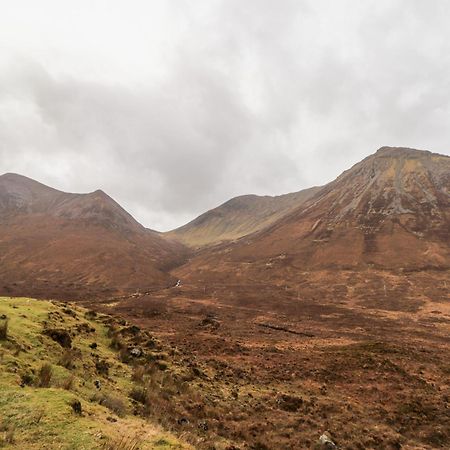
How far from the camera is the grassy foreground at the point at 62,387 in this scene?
747 cm

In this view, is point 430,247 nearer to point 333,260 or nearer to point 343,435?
point 333,260

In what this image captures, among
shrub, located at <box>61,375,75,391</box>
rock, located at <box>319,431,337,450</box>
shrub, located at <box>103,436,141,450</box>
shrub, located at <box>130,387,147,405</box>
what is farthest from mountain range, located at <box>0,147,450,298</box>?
shrub, located at <box>103,436,141,450</box>

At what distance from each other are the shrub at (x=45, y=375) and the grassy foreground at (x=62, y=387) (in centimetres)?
3

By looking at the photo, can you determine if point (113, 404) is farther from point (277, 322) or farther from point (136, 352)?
point (277, 322)

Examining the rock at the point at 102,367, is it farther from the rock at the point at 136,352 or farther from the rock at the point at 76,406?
the rock at the point at 76,406

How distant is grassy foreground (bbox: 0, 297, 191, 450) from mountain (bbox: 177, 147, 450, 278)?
8323 centimetres

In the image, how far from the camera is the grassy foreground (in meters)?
7.47

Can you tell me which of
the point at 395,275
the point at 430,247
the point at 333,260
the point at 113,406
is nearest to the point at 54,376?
the point at 113,406

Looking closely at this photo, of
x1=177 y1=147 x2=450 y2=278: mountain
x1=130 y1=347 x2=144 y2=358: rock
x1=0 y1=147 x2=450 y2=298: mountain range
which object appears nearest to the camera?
x1=130 y1=347 x2=144 y2=358: rock

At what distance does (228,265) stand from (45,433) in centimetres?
10518

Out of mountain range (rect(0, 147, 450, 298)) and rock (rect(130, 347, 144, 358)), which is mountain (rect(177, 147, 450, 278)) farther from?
rock (rect(130, 347, 144, 358))

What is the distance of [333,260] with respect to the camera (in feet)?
325

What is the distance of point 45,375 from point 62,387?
68cm

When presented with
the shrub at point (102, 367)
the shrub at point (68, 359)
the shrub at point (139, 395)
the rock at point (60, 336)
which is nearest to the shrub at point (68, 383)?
the shrub at point (68, 359)
